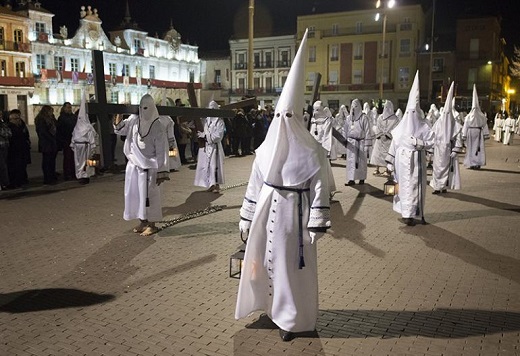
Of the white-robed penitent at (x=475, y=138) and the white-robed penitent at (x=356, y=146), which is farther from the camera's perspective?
the white-robed penitent at (x=475, y=138)

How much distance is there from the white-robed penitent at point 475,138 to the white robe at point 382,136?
125 inches

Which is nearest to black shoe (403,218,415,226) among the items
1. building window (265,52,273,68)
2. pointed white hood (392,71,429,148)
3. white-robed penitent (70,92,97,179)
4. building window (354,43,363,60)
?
pointed white hood (392,71,429,148)

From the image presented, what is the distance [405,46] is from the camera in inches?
2229

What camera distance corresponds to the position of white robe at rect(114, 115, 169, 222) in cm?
787

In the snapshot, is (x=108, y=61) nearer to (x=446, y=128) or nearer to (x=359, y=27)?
(x=359, y=27)

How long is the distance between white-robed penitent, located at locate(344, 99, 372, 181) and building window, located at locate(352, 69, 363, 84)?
47.1 meters

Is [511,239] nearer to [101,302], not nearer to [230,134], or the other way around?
[101,302]

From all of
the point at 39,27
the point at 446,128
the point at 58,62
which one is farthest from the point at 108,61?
the point at 446,128

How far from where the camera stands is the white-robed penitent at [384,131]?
15.3 meters

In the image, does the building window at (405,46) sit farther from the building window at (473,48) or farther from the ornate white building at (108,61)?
the ornate white building at (108,61)

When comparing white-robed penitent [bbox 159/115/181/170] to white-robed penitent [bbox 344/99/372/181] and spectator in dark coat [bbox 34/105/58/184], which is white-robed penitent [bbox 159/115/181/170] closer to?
spectator in dark coat [bbox 34/105/58/184]

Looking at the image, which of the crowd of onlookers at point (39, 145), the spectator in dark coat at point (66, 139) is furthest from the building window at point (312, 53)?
the spectator in dark coat at point (66, 139)

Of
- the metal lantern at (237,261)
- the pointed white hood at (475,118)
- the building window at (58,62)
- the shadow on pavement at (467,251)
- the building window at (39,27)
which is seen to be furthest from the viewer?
the building window at (58,62)

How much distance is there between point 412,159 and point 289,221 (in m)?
4.95
